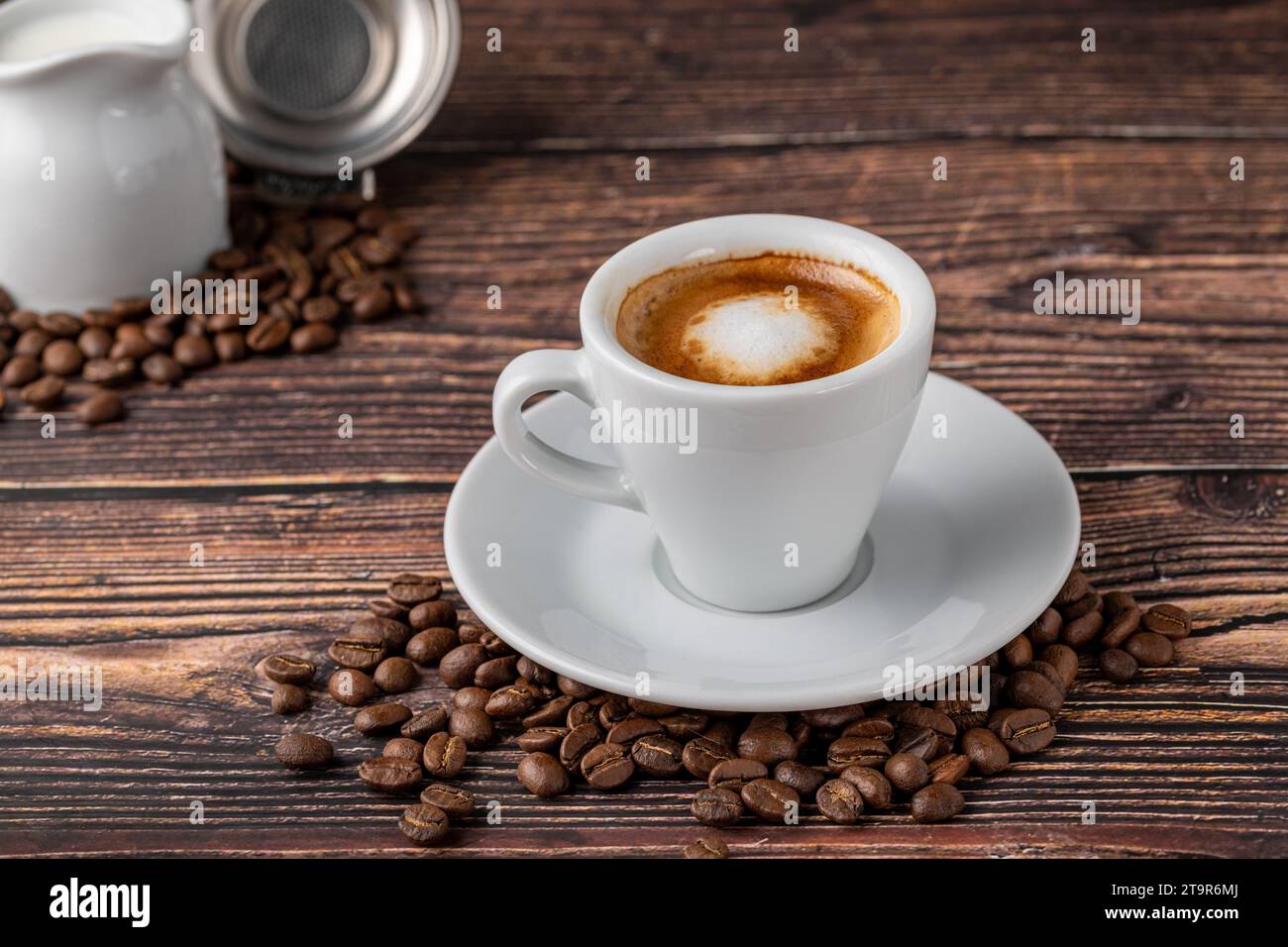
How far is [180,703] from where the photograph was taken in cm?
109

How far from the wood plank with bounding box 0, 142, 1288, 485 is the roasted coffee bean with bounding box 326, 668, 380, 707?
1.00 ft

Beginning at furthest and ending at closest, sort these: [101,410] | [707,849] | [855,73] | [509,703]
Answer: [855,73] → [101,410] → [509,703] → [707,849]

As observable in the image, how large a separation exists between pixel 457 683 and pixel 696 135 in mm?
1053

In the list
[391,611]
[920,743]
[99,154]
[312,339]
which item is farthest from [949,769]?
[99,154]

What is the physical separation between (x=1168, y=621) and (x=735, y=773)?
37 cm

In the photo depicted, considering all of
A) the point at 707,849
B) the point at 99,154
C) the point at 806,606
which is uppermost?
the point at 99,154

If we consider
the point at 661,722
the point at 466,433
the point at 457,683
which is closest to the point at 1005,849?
the point at 661,722

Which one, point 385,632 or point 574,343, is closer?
point 385,632

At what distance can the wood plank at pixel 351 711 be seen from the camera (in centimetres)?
95

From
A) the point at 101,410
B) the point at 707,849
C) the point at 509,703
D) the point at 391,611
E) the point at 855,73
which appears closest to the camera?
the point at 707,849

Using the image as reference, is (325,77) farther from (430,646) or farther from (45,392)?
(430,646)

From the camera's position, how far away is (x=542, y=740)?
1009mm

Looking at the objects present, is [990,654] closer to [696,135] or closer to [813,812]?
[813,812]

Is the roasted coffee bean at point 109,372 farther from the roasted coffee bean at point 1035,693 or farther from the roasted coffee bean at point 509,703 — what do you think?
the roasted coffee bean at point 1035,693
